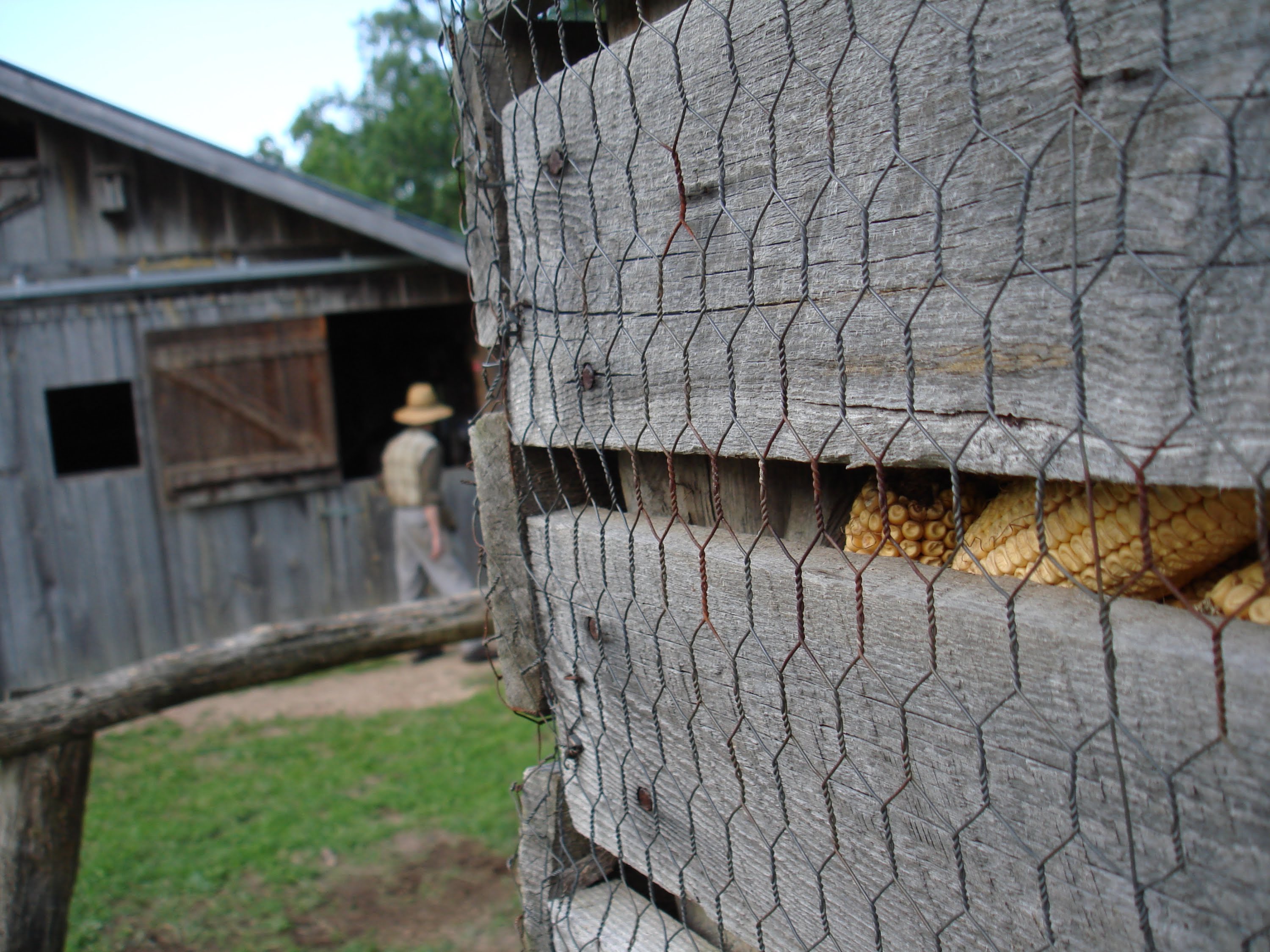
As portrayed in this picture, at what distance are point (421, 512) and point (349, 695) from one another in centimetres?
153

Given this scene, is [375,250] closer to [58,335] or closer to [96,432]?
[58,335]

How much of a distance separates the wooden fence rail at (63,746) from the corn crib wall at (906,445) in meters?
1.77

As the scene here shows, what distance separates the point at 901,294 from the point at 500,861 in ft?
13.7

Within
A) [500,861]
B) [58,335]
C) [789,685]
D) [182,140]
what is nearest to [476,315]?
[789,685]

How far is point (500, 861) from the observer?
4.50m

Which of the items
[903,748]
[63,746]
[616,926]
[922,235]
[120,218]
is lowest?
[63,746]

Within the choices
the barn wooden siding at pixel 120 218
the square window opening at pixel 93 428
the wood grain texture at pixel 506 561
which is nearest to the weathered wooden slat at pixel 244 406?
the barn wooden siding at pixel 120 218

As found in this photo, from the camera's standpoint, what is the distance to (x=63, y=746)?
3332mm

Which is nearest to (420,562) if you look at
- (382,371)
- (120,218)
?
(120,218)

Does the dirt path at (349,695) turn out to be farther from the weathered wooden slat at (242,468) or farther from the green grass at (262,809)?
the weathered wooden slat at (242,468)

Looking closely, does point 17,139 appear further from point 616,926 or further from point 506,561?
point 616,926

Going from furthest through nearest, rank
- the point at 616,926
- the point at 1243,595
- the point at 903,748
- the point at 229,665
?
1. the point at 229,665
2. the point at 616,926
3. the point at 903,748
4. the point at 1243,595

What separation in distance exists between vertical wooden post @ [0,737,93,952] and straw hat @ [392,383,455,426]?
15.1 ft

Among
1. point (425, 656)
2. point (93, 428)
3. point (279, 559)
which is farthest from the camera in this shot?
point (93, 428)
